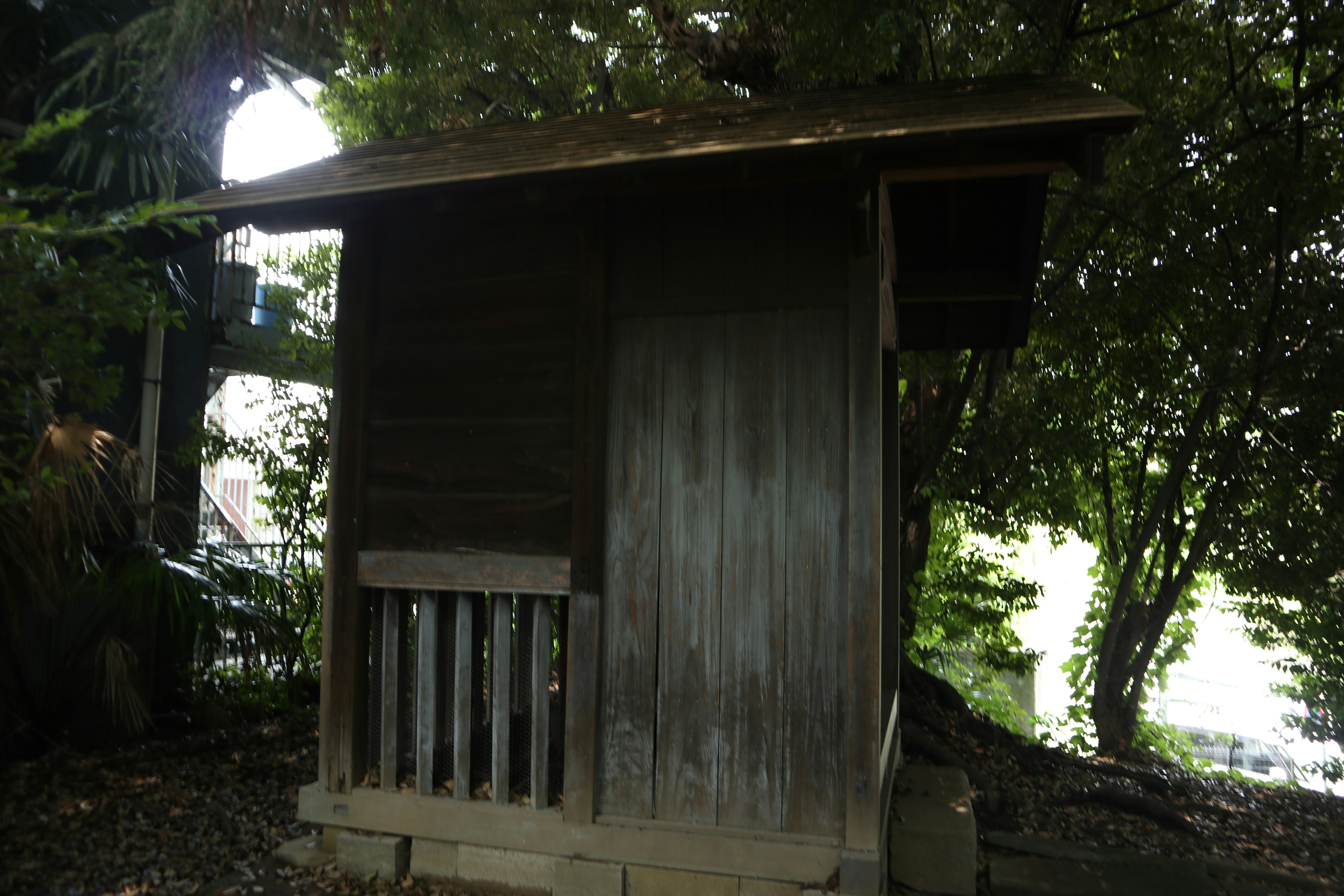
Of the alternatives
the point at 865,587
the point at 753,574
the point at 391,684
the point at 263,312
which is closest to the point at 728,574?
the point at 753,574

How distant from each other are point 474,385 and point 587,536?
90cm

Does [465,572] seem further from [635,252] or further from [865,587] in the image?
[865,587]

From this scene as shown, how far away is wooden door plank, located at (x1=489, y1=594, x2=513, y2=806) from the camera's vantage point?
12.8 ft

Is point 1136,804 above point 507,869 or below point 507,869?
below

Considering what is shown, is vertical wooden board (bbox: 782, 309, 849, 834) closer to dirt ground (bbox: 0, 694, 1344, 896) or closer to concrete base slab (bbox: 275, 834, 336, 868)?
dirt ground (bbox: 0, 694, 1344, 896)

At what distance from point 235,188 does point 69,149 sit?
328cm

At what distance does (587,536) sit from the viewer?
12.4 ft

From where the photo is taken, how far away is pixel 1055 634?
102 feet

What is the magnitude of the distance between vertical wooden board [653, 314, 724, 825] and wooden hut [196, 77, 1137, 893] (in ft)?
0.04

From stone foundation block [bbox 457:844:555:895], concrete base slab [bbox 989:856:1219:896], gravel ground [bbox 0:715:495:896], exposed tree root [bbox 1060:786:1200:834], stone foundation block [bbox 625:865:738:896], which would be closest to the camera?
stone foundation block [bbox 625:865:738:896]

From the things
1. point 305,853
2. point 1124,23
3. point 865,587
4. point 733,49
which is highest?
point 733,49

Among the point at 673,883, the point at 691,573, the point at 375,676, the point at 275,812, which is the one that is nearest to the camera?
the point at 673,883

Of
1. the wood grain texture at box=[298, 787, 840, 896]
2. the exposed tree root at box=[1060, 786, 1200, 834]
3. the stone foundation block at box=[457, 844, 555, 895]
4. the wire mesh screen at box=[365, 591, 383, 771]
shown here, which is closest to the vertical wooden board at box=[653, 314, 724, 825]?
the wood grain texture at box=[298, 787, 840, 896]

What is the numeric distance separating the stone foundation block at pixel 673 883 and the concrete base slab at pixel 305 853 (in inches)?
57.9
